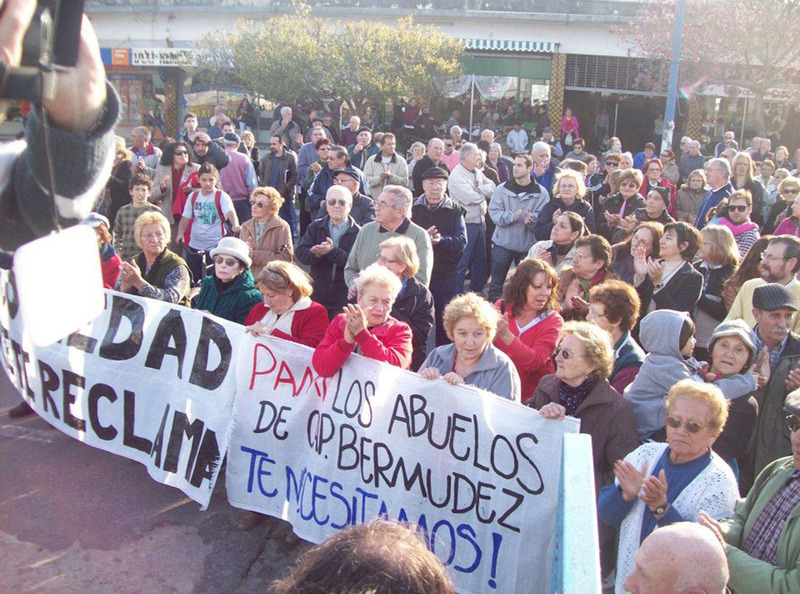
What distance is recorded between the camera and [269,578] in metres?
4.64

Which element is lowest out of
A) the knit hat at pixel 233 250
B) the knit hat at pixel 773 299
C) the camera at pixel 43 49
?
the knit hat at pixel 233 250

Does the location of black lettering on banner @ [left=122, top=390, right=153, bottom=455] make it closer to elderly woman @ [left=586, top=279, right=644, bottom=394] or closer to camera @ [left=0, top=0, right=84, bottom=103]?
elderly woman @ [left=586, top=279, right=644, bottom=394]

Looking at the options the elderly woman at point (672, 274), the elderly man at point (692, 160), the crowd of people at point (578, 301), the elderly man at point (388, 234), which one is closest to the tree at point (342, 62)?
the elderly man at point (692, 160)

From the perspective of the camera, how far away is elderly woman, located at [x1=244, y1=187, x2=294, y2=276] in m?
7.62

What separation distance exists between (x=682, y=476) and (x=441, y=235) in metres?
4.73

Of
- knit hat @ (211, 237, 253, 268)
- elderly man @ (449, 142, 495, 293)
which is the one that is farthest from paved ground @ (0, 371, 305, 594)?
elderly man @ (449, 142, 495, 293)

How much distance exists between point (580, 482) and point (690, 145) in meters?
13.5

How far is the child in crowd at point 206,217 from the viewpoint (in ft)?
30.0

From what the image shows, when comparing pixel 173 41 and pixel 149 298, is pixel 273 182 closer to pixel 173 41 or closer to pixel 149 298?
pixel 149 298

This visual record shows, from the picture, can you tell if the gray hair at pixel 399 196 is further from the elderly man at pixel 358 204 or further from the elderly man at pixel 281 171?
the elderly man at pixel 281 171

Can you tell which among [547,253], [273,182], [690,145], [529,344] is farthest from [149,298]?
[690,145]

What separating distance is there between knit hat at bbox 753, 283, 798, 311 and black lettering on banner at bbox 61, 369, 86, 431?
14.4 ft

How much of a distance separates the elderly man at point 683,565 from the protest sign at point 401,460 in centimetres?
145

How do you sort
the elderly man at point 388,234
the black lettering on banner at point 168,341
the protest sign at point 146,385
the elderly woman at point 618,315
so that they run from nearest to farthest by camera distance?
the elderly woman at point 618,315 → the protest sign at point 146,385 → the black lettering on banner at point 168,341 → the elderly man at point 388,234
